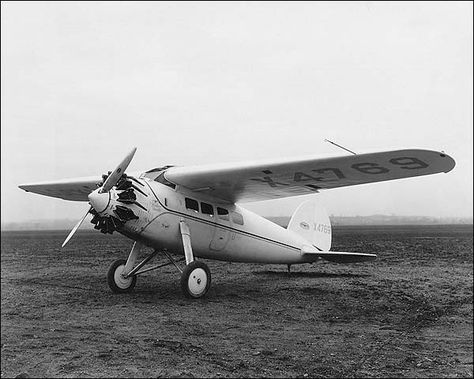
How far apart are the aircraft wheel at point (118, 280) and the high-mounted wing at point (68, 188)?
2537mm

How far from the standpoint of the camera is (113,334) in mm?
5598

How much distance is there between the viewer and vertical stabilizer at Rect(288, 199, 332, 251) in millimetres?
12845

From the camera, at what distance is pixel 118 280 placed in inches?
356

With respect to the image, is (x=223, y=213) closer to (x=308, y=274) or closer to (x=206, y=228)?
(x=206, y=228)

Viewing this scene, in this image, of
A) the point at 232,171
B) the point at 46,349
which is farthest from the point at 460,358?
the point at 232,171

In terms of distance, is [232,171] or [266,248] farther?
[266,248]

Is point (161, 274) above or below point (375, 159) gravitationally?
below

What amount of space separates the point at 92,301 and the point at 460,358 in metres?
6.00

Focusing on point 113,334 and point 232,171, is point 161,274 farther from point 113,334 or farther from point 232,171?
point 113,334

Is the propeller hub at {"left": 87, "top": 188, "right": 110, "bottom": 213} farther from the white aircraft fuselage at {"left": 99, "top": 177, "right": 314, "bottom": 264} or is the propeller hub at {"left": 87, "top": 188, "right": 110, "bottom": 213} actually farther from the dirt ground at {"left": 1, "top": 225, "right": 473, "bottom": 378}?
the dirt ground at {"left": 1, "top": 225, "right": 473, "bottom": 378}

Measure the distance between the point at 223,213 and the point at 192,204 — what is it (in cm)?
96

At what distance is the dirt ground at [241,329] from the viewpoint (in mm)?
4348

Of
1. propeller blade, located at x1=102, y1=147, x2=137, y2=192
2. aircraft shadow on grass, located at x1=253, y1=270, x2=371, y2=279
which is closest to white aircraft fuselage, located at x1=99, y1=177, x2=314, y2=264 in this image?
propeller blade, located at x1=102, y1=147, x2=137, y2=192

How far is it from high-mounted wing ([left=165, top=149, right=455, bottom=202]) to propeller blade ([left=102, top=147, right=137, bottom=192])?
1.35 meters
